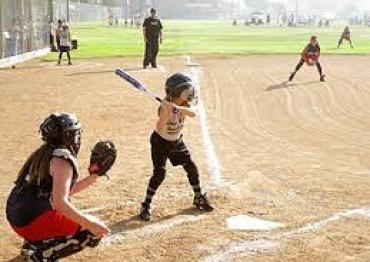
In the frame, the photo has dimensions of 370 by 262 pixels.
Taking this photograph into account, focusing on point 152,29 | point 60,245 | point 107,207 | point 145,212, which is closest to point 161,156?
point 145,212

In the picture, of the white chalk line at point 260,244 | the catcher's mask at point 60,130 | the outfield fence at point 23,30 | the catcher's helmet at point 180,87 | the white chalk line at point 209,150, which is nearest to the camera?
the catcher's mask at point 60,130

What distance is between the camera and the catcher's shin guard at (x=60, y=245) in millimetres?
4578

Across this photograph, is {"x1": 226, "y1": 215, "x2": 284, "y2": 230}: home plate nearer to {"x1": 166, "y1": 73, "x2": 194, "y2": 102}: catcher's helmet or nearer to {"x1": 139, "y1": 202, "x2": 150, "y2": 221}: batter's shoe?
{"x1": 139, "y1": 202, "x2": 150, "y2": 221}: batter's shoe

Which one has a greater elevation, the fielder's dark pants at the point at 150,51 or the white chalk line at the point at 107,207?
the fielder's dark pants at the point at 150,51

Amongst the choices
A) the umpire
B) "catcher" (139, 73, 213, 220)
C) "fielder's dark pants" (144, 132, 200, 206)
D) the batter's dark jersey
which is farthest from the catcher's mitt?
the batter's dark jersey

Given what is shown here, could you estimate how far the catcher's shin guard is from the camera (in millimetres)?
4578

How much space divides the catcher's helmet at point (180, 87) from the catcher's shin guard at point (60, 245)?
2.56m

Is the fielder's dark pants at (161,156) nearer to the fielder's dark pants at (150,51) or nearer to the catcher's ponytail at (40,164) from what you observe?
the catcher's ponytail at (40,164)

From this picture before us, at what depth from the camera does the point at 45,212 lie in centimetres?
448

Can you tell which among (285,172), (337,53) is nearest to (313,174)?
(285,172)

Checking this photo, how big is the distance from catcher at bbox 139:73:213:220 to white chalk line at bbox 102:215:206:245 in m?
0.26

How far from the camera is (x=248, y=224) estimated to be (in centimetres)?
701

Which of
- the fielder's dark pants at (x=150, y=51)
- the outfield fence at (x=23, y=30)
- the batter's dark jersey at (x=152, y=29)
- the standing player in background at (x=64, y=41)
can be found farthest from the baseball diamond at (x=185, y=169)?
the outfield fence at (x=23, y=30)

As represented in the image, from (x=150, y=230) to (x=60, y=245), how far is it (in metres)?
2.22
